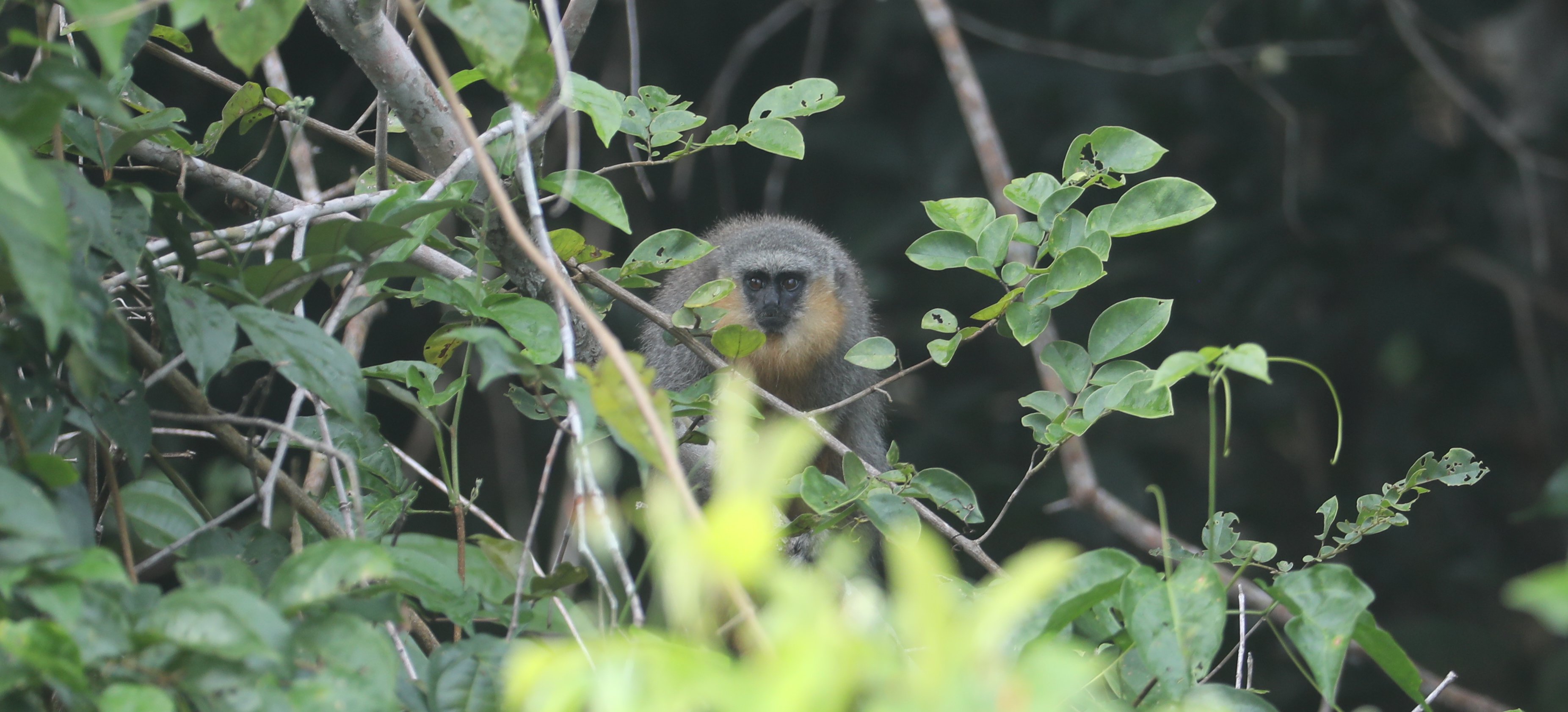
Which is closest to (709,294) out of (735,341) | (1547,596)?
(735,341)

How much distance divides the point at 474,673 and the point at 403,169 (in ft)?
3.73

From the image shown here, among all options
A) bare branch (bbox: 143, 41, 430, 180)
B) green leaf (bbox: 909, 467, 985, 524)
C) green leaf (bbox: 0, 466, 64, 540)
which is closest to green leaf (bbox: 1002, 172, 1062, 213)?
green leaf (bbox: 909, 467, 985, 524)

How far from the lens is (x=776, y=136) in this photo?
6.19 ft

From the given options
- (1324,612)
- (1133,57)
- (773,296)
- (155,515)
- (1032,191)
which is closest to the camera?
(1324,612)

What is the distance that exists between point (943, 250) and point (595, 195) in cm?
50

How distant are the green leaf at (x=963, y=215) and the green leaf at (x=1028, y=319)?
0.39ft

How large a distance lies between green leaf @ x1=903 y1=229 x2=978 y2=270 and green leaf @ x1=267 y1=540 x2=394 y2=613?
3.00ft

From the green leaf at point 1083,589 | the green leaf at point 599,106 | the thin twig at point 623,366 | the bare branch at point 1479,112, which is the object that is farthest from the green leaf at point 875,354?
the bare branch at point 1479,112

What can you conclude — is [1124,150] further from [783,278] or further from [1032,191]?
[783,278]

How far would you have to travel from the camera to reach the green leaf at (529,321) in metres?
1.53

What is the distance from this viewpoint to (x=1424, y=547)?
5.61 meters

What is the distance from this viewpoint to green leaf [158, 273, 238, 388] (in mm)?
1273

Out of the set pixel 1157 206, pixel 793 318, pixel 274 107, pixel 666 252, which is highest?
pixel 274 107

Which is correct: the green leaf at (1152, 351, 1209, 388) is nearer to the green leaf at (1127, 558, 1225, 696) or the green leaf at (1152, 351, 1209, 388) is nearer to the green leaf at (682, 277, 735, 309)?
the green leaf at (1127, 558, 1225, 696)
